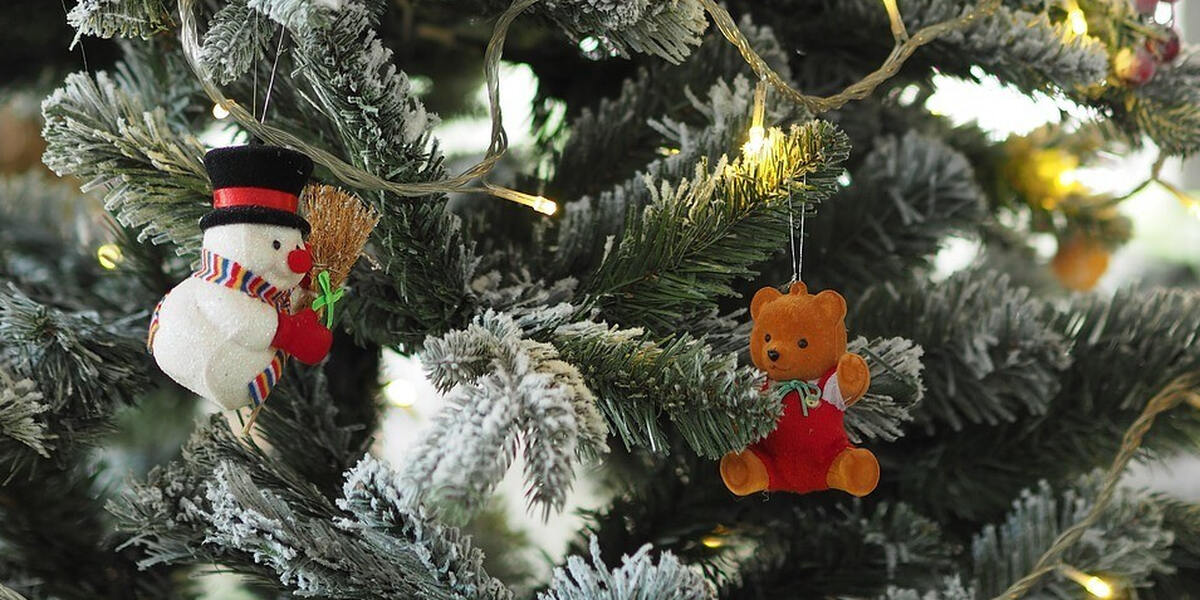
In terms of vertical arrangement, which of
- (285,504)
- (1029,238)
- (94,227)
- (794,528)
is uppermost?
(1029,238)

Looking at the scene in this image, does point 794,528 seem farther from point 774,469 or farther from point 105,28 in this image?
point 105,28

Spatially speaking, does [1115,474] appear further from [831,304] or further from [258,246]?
[258,246]

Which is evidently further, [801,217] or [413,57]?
[413,57]

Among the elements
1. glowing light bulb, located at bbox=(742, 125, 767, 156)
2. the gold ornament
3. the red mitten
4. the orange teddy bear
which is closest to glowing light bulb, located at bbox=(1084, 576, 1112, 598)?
the orange teddy bear

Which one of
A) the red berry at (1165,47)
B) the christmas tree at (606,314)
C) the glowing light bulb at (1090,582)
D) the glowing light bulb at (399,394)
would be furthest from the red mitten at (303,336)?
the red berry at (1165,47)

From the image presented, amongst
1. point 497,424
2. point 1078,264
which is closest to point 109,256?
point 497,424

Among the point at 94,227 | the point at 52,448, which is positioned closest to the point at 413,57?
the point at 94,227

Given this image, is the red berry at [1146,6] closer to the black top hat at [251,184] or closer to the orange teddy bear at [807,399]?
the orange teddy bear at [807,399]

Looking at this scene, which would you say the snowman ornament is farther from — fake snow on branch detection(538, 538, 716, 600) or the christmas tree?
fake snow on branch detection(538, 538, 716, 600)
